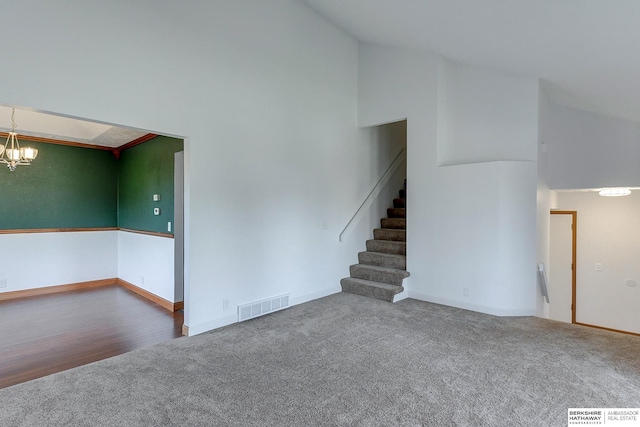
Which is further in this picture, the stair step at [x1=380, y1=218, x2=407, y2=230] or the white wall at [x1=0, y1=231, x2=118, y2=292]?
the stair step at [x1=380, y1=218, x2=407, y2=230]

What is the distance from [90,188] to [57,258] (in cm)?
138

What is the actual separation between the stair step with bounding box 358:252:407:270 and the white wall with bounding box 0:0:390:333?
1.27ft

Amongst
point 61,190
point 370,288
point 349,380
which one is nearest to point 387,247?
point 370,288

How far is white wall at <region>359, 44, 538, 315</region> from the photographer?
4223 millimetres

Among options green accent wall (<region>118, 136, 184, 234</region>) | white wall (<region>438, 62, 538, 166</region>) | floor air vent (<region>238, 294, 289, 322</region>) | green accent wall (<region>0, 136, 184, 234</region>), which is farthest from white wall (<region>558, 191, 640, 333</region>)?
green accent wall (<region>0, 136, 184, 234</region>)

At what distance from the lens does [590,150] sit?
16.1 ft

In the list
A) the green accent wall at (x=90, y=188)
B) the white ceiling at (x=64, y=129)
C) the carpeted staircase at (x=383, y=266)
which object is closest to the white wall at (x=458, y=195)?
the carpeted staircase at (x=383, y=266)

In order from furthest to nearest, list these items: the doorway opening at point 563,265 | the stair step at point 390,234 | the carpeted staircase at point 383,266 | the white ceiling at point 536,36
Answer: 1. the doorway opening at point 563,265
2. the stair step at point 390,234
3. the carpeted staircase at point 383,266
4. the white ceiling at point 536,36

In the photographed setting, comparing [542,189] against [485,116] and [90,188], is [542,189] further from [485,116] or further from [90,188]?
[90,188]

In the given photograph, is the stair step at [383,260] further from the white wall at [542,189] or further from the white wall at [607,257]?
the white wall at [607,257]

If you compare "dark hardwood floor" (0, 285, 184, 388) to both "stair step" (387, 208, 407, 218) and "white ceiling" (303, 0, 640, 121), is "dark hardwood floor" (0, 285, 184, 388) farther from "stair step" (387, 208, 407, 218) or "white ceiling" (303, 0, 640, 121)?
"white ceiling" (303, 0, 640, 121)

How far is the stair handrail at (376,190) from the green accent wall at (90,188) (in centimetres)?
281

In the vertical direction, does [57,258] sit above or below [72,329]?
above

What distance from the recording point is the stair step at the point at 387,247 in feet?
18.1
